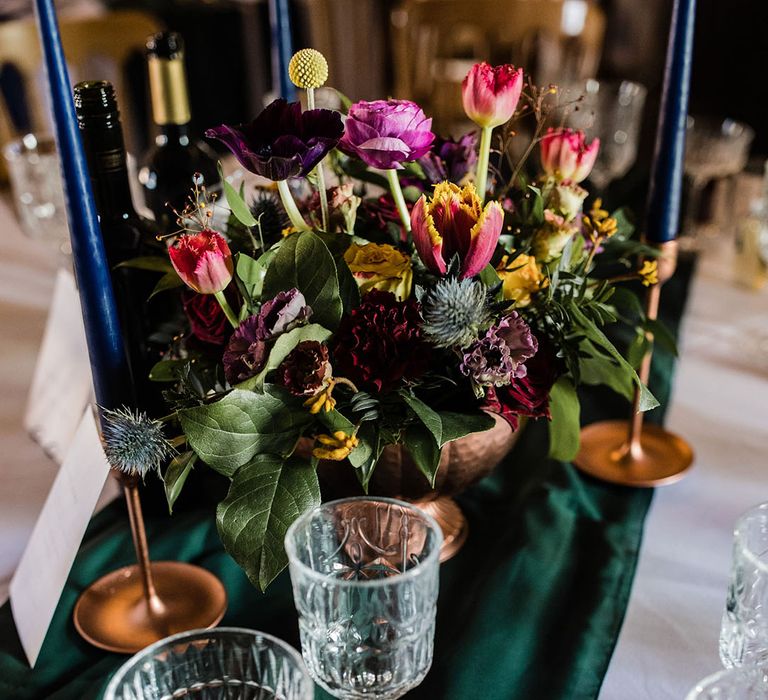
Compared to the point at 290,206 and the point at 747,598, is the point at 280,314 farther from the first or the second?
the point at 747,598

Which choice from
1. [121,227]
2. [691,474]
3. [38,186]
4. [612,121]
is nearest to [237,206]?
[121,227]

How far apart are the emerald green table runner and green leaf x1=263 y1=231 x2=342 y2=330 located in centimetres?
23

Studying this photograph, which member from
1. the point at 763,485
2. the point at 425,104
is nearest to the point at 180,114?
the point at 763,485

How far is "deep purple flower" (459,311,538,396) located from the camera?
0.50 m

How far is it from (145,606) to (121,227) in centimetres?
27

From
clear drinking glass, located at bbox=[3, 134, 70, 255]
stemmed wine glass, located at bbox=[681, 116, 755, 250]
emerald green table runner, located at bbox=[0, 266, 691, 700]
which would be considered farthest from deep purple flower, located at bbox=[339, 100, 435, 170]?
stemmed wine glass, located at bbox=[681, 116, 755, 250]

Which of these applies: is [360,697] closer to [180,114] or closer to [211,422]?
[211,422]

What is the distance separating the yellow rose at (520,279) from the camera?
0.56 meters

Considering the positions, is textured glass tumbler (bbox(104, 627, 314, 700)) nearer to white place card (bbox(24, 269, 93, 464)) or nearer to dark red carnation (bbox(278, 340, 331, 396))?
dark red carnation (bbox(278, 340, 331, 396))

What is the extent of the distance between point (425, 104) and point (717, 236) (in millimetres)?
946

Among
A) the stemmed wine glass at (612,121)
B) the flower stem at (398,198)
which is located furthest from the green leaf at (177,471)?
the stemmed wine glass at (612,121)

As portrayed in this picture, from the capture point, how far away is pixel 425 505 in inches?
26.3

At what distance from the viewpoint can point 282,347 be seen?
19.2 inches

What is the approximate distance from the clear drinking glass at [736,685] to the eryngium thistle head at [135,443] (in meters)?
0.32
